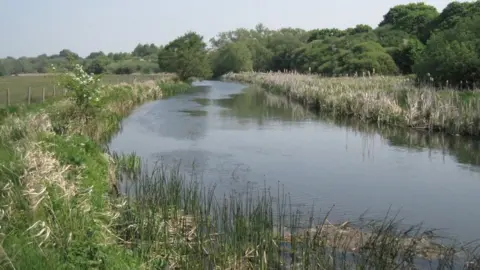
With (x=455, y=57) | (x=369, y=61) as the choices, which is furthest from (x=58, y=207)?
(x=369, y=61)

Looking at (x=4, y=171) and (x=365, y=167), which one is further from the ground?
(x=4, y=171)

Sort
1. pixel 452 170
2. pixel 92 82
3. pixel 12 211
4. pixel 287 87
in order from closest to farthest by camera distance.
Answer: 1. pixel 12 211
2. pixel 452 170
3. pixel 92 82
4. pixel 287 87

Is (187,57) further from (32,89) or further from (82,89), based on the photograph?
(82,89)

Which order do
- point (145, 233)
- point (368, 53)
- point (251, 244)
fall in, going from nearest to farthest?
1. point (251, 244)
2. point (145, 233)
3. point (368, 53)

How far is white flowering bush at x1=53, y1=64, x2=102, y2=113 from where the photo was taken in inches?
604

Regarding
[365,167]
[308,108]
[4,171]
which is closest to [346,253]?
[4,171]

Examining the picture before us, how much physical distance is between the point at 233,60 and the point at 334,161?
264 feet

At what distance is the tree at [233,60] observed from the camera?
91.6 m

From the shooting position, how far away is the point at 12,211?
20.1 feet

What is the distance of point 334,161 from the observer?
556 inches

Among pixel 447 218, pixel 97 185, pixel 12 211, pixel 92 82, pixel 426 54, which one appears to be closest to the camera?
pixel 12 211

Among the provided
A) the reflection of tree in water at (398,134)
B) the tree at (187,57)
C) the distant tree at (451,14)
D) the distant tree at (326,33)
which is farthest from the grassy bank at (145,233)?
the distant tree at (326,33)

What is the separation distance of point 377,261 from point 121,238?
3.21 m

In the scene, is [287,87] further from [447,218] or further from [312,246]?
[312,246]
